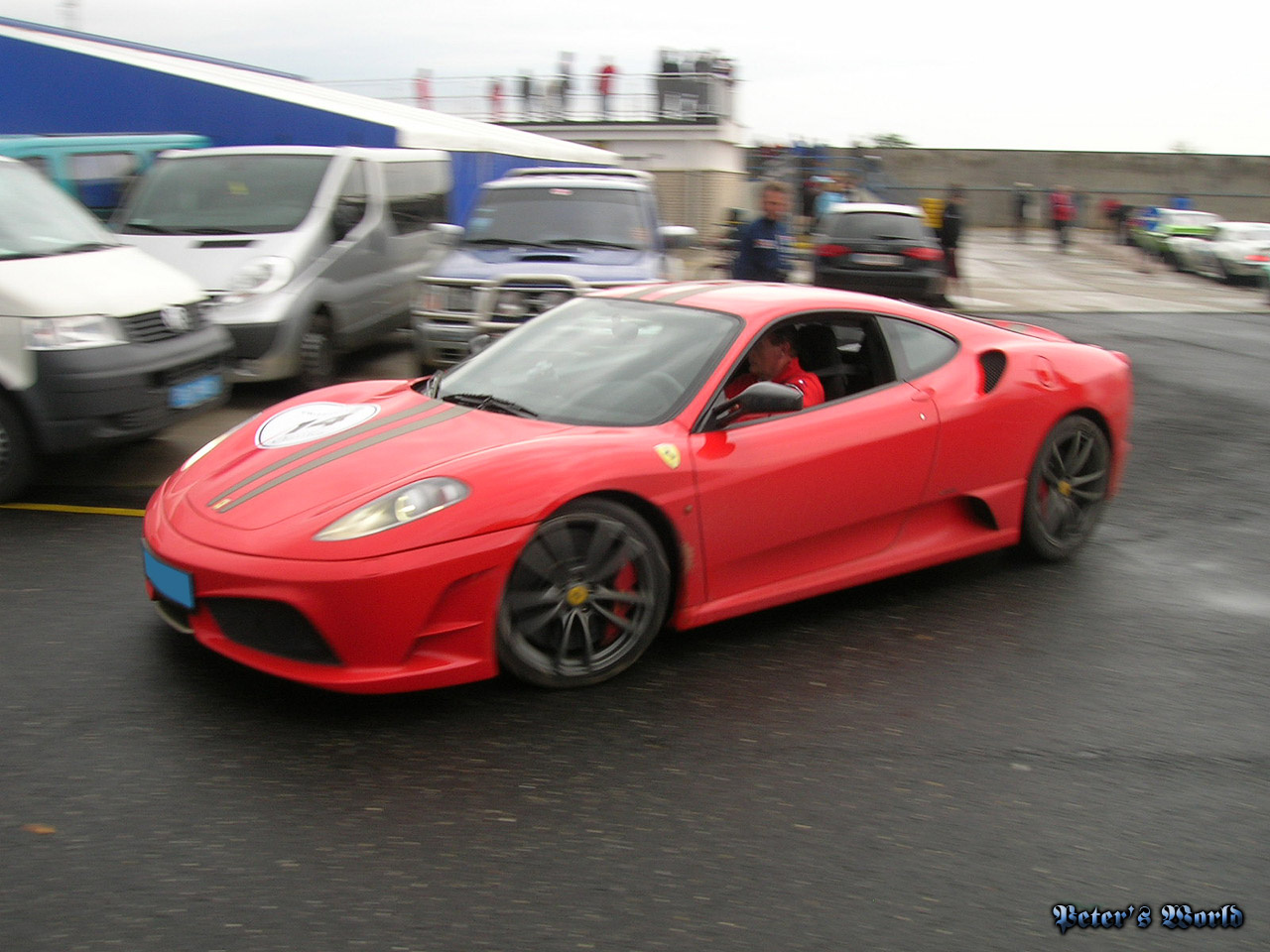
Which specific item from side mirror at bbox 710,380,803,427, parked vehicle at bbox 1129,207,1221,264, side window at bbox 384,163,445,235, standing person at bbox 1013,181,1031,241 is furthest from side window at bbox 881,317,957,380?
standing person at bbox 1013,181,1031,241

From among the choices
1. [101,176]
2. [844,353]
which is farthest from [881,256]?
[844,353]

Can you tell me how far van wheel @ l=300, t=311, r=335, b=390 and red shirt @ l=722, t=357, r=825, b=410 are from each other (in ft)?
17.3

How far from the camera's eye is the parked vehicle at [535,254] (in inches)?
363

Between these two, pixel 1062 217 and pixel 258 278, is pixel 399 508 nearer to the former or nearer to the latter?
pixel 258 278

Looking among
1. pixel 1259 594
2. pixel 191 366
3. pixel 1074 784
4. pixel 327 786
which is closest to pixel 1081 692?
pixel 1074 784

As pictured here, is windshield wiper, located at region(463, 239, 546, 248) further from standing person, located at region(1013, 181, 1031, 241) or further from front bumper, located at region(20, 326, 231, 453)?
standing person, located at region(1013, 181, 1031, 241)

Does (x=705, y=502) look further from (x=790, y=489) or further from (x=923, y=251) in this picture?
(x=923, y=251)

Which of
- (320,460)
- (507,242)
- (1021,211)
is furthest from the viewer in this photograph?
(1021,211)

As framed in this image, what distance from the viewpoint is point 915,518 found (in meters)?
4.88

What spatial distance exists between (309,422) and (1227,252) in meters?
27.9

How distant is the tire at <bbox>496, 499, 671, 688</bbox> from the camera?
150 inches

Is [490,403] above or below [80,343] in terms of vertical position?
above

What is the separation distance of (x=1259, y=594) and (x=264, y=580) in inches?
162

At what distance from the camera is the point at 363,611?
3514 millimetres
